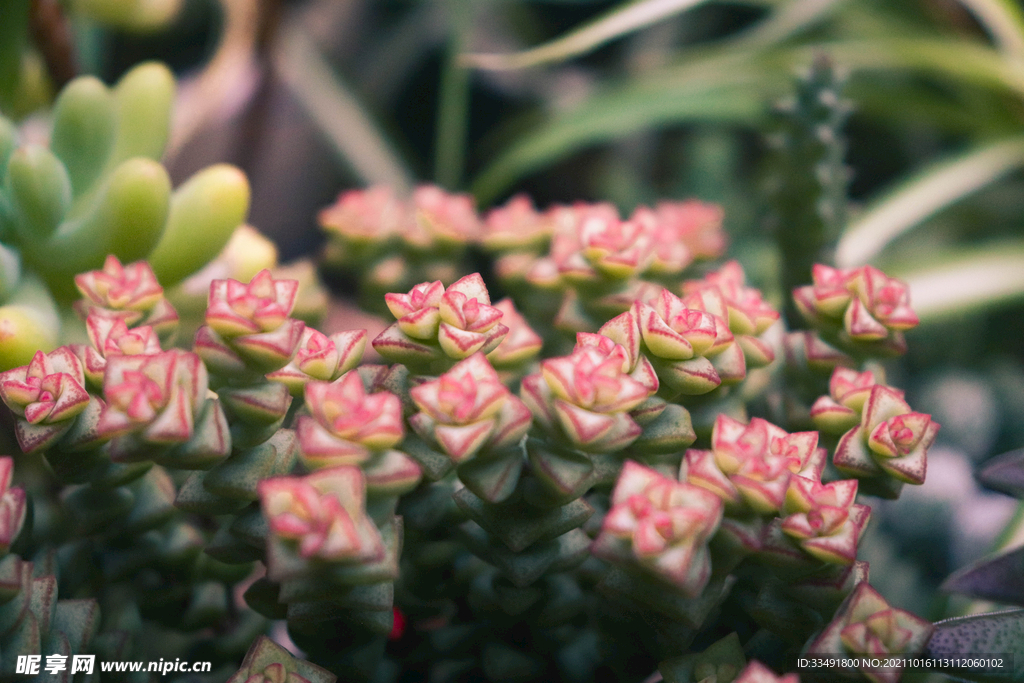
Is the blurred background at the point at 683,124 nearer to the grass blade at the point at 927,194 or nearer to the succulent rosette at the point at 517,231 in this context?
the grass blade at the point at 927,194

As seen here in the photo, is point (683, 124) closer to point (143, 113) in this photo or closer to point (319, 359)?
point (143, 113)

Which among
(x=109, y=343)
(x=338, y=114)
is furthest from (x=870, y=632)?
(x=338, y=114)

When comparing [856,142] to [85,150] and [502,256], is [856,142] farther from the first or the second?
[85,150]

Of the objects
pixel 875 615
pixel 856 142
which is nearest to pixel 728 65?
pixel 856 142

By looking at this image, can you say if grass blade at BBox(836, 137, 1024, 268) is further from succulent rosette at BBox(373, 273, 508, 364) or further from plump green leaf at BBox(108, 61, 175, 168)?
plump green leaf at BBox(108, 61, 175, 168)

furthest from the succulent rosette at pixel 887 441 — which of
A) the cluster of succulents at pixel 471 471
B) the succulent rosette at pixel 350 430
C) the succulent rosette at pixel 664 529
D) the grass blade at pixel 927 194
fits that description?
the grass blade at pixel 927 194

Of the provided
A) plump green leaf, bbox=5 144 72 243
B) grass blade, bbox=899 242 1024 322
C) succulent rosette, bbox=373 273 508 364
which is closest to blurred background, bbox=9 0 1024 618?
grass blade, bbox=899 242 1024 322
